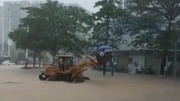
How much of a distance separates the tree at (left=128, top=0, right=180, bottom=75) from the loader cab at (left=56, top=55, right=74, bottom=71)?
33.3 ft

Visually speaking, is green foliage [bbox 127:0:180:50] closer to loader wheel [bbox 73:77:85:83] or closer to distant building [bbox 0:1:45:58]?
loader wheel [bbox 73:77:85:83]

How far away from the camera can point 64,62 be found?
127 feet

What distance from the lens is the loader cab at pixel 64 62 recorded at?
38.6 meters

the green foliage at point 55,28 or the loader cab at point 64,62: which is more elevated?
the green foliage at point 55,28

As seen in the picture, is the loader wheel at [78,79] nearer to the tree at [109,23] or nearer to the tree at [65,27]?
the tree at [109,23]

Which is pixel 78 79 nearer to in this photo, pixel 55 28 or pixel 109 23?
pixel 109 23

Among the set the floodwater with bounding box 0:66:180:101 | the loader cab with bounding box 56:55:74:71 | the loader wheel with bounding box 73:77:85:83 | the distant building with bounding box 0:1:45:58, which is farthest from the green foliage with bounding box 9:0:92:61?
the distant building with bounding box 0:1:45:58

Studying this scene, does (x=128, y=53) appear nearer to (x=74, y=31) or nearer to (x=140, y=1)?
(x=74, y=31)

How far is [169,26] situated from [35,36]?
18.9 meters

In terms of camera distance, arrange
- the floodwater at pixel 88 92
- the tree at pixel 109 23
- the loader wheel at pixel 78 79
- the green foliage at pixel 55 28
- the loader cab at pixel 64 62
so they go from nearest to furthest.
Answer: the floodwater at pixel 88 92 < the loader wheel at pixel 78 79 < the loader cab at pixel 64 62 < the tree at pixel 109 23 < the green foliage at pixel 55 28

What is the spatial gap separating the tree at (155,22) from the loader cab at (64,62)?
1016cm

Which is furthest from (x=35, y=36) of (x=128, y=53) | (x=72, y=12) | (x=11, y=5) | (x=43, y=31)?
(x=11, y=5)

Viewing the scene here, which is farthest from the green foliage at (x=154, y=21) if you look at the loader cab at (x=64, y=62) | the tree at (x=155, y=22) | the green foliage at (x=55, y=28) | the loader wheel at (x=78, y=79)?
the loader wheel at (x=78, y=79)

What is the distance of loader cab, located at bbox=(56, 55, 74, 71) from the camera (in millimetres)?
38562
